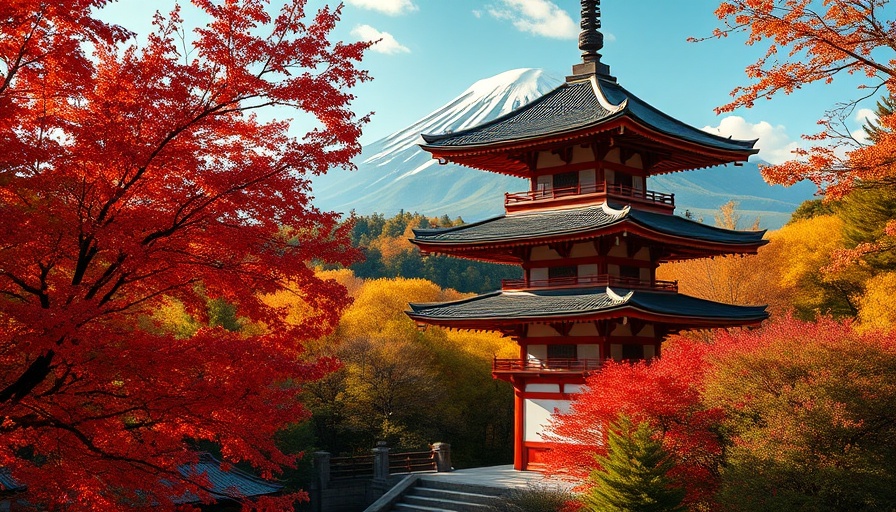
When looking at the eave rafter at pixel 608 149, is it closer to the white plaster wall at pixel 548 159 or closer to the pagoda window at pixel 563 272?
the white plaster wall at pixel 548 159

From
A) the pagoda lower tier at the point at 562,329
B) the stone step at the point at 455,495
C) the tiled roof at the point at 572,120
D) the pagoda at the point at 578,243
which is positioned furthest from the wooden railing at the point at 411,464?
the tiled roof at the point at 572,120

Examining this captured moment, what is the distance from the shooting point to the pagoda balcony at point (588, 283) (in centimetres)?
2123

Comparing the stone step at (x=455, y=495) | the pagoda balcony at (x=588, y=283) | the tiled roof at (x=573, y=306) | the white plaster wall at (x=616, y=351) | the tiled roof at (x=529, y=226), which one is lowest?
the stone step at (x=455, y=495)

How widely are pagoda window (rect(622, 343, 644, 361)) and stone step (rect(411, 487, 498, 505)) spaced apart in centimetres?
480

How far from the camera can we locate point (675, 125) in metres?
24.5

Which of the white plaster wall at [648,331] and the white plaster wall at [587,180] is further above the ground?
the white plaster wall at [587,180]

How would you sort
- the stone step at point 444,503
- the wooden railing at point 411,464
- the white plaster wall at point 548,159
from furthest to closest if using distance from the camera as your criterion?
the wooden railing at point 411,464, the white plaster wall at point 548,159, the stone step at point 444,503

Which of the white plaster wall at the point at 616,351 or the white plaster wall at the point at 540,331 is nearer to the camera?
the white plaster wall at the point at 616,351

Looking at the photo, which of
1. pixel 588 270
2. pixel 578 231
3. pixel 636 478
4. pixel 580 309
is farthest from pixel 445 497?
pixel 636 478

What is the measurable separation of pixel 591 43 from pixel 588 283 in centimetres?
779

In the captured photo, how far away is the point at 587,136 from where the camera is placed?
21312 mm

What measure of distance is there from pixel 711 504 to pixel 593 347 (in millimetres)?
6183

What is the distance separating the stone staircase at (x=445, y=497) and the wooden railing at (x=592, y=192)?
7703 mm

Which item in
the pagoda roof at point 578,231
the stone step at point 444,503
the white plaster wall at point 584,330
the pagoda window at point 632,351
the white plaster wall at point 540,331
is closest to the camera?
the pagoda roof at point 578,231
